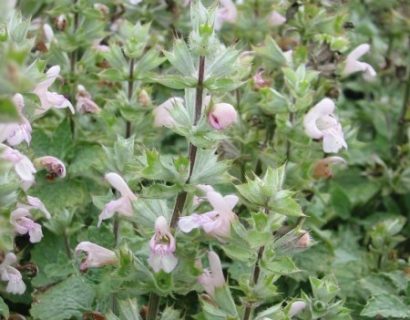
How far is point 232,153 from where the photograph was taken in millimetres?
1964

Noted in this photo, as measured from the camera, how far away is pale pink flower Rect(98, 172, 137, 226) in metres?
1.54

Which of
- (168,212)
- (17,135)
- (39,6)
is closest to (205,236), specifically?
(168,212)

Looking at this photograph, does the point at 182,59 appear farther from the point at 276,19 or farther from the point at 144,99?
Answer: the point at 276,19

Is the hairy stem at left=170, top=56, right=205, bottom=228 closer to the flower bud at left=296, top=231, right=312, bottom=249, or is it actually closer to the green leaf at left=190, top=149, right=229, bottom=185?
the green leaf at left=190, top=149, right=229, bottom=185

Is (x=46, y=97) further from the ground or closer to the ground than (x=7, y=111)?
closer to the ground

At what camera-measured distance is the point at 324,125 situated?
6.13 feet

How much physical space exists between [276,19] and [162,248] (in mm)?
1102

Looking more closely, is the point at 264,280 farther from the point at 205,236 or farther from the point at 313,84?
the point at 313,84

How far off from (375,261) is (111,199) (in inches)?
32.5

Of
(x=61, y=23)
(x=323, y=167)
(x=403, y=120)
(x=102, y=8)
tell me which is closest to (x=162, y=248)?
(x=323, y=167)

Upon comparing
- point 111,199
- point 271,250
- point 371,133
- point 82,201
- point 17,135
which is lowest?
point 371,133

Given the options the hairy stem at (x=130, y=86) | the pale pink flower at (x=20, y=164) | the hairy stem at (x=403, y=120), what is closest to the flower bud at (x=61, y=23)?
the hairy stem at (x=130, y=86)

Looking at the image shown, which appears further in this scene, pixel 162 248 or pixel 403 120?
pixel 403 120

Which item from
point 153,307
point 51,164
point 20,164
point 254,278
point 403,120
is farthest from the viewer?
point 403,120
